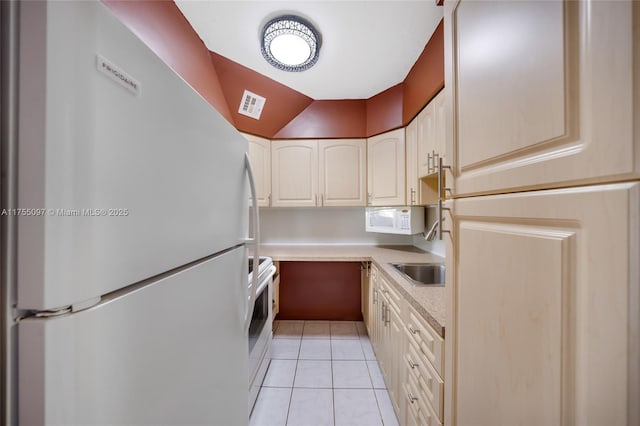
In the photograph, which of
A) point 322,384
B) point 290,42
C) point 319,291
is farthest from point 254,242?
point 319,291

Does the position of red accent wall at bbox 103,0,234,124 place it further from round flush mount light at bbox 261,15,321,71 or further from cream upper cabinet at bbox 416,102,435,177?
cream upper cabinet at bbox 416,102,435,177

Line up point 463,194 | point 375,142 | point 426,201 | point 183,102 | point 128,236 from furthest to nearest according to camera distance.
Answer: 1. point 375,142
2. point 426,201
3. point 463,194
4. point 183,102
5. point 128,236

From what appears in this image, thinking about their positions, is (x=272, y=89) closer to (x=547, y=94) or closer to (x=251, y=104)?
(x=251, y=104)

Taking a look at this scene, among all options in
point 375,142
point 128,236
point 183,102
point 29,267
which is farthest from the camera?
point 375,142

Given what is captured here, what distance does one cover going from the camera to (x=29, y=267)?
273mm

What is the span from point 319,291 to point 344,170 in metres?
1.41

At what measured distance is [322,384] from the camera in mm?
1681

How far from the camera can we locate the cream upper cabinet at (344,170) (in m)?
2.50

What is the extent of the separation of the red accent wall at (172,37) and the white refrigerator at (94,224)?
1.02 meters

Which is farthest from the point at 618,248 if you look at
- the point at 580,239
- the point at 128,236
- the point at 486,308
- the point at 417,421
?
the point at 417,421

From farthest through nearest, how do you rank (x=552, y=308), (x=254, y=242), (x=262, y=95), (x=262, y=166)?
(x=262, y=166) < (x=262, y=95) < (x=254, y=242) < (x=552, y=308)

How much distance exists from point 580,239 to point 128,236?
0.72 m

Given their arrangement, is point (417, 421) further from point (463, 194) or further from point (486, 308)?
point (463, 194)

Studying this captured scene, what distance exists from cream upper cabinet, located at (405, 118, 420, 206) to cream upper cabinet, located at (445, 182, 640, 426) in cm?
137
